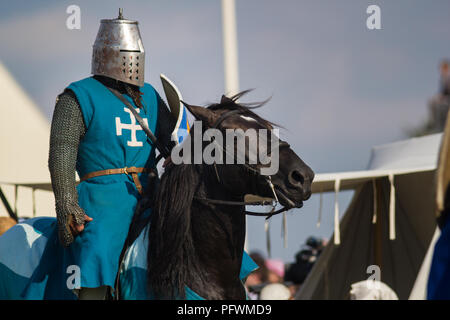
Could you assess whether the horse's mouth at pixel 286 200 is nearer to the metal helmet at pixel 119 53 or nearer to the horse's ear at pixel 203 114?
the horse's ear at pixel 203 114

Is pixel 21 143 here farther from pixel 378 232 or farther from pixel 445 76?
pixel 445 76

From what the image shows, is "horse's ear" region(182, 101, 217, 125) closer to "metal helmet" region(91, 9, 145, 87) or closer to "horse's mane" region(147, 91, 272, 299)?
"horse's mane" region(147, 91, 272, 299)

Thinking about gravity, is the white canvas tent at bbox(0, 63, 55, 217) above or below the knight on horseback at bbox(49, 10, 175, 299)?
below

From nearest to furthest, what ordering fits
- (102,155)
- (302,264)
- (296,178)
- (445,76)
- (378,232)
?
(296,178)
(102,155)
(378,232)
(302,264)
(445,76)

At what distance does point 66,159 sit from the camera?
422cm

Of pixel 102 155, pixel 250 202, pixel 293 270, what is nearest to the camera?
pixel 250 202

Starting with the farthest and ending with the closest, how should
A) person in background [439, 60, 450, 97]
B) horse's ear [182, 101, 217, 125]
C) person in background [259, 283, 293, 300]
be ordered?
1. person in background [439, 60, 450, 97]
2. person in background [259, 283, 293, 300]
3. horse's ear [182, 101, 217, 125]

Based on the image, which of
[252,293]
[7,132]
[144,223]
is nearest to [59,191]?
[144,223]

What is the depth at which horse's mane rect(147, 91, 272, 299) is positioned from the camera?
3908mm

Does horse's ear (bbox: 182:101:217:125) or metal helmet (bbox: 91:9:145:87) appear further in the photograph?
metal helmet (bbox: 91:9:145:87)

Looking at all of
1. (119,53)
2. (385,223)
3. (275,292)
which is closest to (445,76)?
(385,223)

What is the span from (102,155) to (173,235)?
683 mm

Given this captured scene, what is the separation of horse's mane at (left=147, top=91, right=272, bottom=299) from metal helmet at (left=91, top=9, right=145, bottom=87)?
697 mm

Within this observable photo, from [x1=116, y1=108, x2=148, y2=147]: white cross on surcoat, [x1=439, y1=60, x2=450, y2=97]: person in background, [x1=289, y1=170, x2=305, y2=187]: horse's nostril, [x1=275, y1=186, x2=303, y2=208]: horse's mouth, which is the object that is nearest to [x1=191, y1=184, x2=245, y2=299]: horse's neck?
[x1=275, y1=186, x2=303, y2=208]: horse's mouth
